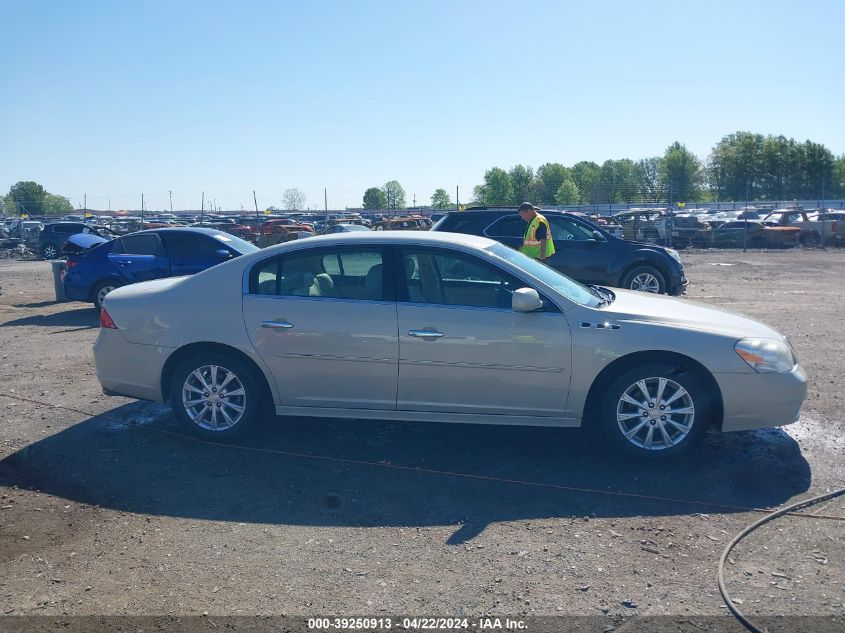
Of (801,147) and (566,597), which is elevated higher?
(801,147)

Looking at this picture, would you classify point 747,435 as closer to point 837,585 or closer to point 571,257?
point 837,585

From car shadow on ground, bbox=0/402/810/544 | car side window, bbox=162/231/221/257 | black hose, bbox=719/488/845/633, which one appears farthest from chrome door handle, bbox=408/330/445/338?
car side window, bbox=162/231/221/257

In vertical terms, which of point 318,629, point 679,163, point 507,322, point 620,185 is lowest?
point 318,629

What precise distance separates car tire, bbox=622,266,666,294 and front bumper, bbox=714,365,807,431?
7975 millimetres

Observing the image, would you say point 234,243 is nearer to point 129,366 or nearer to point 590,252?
point 590,252

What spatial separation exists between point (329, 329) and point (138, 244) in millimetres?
8299

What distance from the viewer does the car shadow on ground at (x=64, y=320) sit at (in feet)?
38.8

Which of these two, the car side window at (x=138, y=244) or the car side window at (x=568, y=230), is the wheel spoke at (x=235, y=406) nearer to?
the car side window at (x=138, y=244)

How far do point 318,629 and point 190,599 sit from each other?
27.4 inches

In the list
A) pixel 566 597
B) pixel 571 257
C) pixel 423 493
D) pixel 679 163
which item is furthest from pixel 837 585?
pixel 679 163

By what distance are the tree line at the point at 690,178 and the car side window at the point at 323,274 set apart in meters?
22.8

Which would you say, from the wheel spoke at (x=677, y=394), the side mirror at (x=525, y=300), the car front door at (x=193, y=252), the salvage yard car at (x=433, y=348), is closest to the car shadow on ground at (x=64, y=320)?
the car front door at (x=193, y=252)

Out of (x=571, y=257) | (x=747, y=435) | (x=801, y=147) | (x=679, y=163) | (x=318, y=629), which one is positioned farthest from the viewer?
(x=679, y=163)

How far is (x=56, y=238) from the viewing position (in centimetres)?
3073
